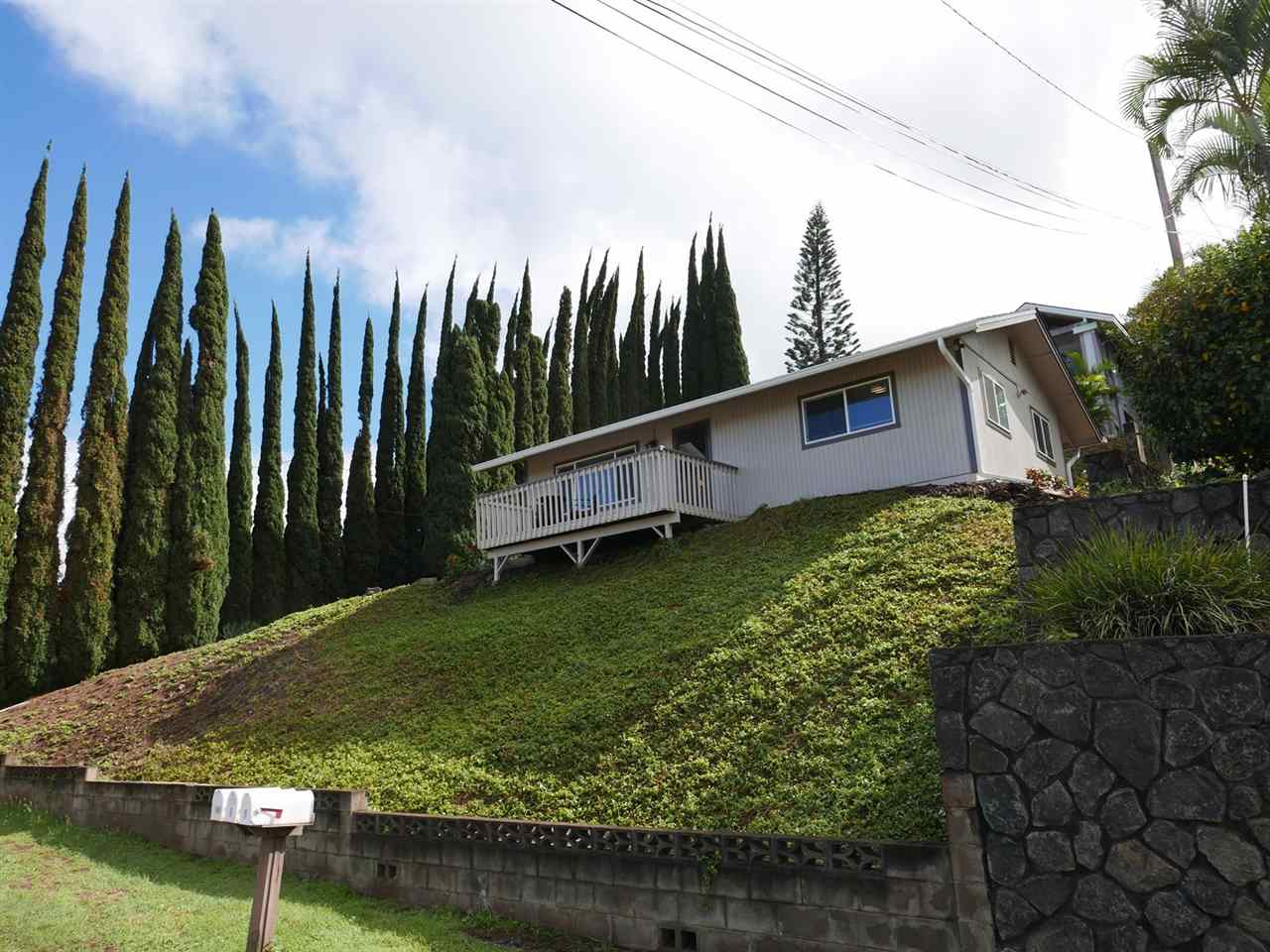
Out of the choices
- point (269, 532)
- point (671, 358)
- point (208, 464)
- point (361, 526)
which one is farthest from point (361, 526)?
point (671, 358)

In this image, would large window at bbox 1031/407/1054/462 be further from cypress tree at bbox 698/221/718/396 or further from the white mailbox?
cypress tree at bbox 698/221/718/396

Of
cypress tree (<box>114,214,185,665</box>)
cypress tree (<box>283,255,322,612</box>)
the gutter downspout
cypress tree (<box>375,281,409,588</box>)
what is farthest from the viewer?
cypress tree (<box>375,281,409,588</box>)

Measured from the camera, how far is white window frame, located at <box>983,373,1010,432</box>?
15453mm

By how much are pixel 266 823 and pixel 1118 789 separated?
5005 mm

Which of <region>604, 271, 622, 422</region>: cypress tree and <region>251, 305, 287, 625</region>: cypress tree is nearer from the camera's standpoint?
<region>251, 305, 287, 625</region>: cypress tree

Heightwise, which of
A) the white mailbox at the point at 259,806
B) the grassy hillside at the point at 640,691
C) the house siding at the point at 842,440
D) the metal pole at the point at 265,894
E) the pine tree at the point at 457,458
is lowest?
the metal pole at the point at 265,894

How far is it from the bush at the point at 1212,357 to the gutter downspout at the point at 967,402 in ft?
14.0

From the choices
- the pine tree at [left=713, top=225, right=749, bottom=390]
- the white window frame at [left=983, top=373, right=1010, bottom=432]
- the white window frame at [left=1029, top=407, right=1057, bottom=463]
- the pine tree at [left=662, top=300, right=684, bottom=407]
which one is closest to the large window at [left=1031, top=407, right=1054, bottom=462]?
the white window frame at [left=1029, top=407, right=1057, bottom=463]

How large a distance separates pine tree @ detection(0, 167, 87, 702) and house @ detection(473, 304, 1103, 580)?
9286 millimetres

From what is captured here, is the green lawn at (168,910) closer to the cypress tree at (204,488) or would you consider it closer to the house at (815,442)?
the house at (815,442)

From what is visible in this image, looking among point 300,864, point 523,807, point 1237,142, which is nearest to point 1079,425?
point 1237,142

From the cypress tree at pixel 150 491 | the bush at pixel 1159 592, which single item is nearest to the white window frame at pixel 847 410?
the bush at pixel 1159 592

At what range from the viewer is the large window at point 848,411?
1549 centimetres

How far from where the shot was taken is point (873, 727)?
24.6 ft
